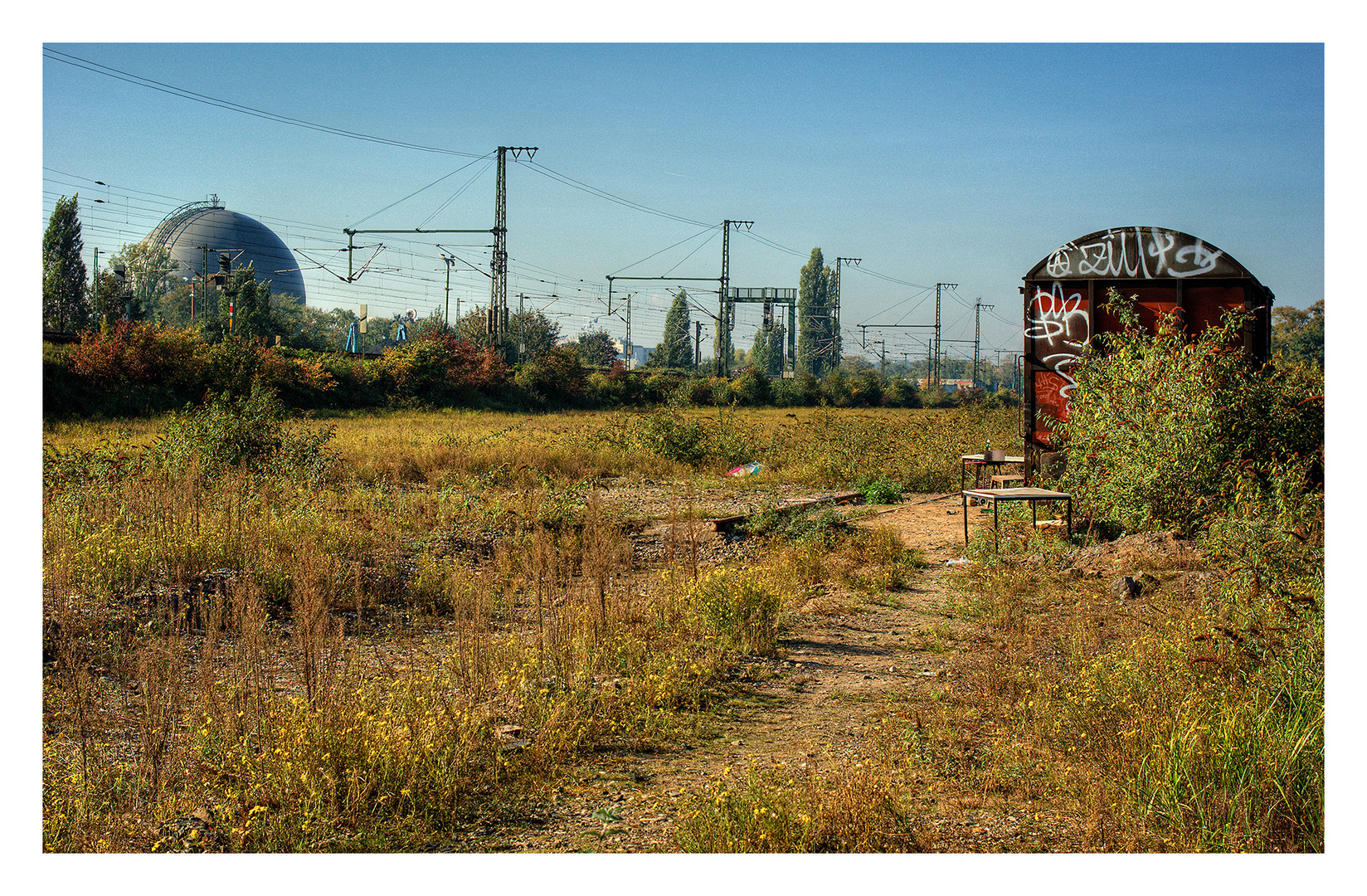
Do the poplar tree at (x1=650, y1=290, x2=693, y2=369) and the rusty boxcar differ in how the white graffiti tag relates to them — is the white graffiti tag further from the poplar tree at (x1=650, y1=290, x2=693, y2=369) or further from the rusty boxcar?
the poplar tree at (x1=650, y1=290, x2=693, y2=369)

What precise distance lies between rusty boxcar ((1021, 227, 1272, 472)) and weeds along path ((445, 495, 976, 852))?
14.0 ft

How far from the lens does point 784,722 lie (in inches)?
195

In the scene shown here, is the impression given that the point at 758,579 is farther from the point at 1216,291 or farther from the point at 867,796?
the point at 1216,291

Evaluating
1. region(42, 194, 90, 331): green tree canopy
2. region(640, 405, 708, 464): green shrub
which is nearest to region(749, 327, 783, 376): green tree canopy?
region(42, 194, 90, 331): green tree canopy

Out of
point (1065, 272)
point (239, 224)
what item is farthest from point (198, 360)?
point (239, 224)

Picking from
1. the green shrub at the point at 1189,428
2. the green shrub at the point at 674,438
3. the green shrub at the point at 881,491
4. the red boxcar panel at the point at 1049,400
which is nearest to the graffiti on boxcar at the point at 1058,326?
the red boxcar panel at the point at 1049,400

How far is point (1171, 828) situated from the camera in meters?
3.24

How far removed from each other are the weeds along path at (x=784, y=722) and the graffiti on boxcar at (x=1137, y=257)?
513 cm

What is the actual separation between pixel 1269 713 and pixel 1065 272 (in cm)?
840

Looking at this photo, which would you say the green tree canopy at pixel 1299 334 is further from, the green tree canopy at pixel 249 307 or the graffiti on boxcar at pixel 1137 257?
the green tree canopy at pixel 249 307

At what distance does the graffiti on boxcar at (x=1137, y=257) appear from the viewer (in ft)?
33.3

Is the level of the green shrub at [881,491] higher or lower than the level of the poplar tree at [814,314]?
lower

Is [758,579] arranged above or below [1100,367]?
below

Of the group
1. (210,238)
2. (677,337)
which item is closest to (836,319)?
(677,337)
